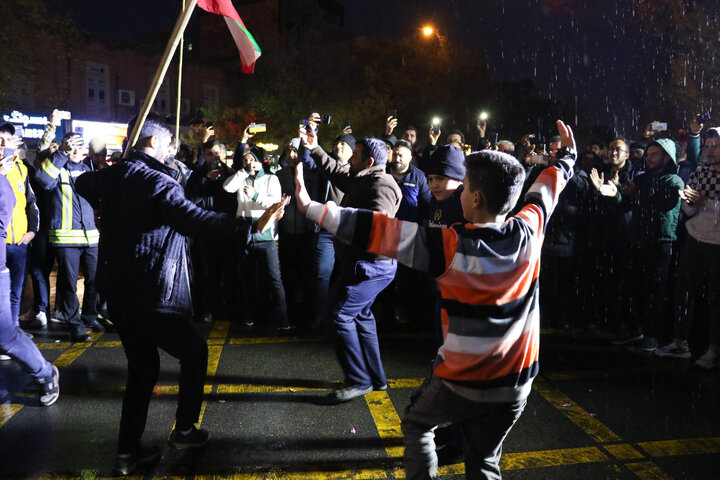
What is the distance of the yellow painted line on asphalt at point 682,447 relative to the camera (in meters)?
3.56

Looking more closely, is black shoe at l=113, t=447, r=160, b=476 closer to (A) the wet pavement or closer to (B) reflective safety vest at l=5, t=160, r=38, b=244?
(A) the wet pavement

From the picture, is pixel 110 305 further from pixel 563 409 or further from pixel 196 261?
pixel 196 261

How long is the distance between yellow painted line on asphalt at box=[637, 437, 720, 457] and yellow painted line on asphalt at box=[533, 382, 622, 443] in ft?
0.68

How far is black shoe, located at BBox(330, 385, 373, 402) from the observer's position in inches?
171

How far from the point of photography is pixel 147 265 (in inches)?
125

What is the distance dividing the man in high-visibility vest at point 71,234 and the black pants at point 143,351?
3.19 m

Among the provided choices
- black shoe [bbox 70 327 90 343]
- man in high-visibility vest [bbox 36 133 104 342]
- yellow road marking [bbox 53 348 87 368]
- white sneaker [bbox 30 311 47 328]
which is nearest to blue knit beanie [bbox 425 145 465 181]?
yellow road marking [bbox 53 348 87 368]

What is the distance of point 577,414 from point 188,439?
292 cm

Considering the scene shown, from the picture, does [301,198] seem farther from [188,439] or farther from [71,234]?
[71,234]

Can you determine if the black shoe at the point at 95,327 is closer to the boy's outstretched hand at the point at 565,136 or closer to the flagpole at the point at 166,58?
the flagpole at the point at 166,58

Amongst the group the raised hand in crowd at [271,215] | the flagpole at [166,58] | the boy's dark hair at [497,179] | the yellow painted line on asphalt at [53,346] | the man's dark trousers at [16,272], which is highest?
the flagpole at [166,58]

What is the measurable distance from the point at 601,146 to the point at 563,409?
551cm

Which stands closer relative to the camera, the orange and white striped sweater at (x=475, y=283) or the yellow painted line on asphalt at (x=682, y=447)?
the orange and white striped sweater at (x=475, y=283)

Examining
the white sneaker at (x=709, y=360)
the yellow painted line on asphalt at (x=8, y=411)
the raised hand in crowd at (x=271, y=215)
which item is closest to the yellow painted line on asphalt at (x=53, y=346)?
the yellow painted line on asphalt at (x=8, y=411)
